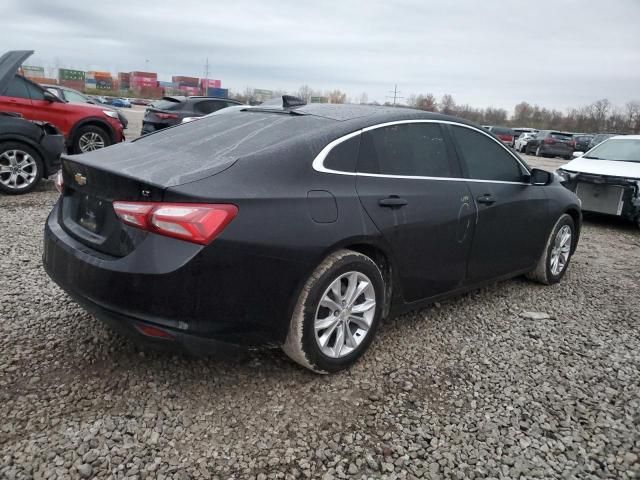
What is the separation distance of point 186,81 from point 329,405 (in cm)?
12546

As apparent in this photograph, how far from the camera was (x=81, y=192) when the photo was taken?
2.88 metres

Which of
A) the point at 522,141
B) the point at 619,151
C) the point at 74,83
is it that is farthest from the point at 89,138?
the point at 74,83

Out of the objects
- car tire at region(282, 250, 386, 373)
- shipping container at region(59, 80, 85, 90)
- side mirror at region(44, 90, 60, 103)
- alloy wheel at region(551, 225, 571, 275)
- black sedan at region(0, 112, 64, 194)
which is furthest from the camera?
shipping container at region(59, 80, 85, 90)

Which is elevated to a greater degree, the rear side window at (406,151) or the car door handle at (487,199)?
the rear side window at (406,151)

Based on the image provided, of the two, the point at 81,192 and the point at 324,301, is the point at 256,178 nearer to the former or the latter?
the point at 324,301

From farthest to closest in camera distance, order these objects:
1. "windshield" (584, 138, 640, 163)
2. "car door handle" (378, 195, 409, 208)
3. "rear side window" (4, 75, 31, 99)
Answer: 1. "windshield" (584, 138, 640, 163)
2. "rear side window" (4, 75, 31, 99)
3. "car door handle" (378, 195, 409, 208)

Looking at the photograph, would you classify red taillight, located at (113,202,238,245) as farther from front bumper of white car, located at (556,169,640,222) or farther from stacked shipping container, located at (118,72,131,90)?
stacked shipping container, located at (118,72,131,90)

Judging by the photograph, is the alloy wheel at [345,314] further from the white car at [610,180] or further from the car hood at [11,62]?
the car hood at [11,62]

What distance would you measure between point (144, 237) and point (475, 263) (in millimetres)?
2417

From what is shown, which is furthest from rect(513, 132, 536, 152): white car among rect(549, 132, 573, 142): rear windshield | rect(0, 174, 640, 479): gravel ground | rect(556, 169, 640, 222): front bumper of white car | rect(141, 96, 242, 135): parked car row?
rect(0, 174, 640, 479): gravel ground

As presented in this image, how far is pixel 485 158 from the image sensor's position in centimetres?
402

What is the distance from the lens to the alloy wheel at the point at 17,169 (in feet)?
23.1

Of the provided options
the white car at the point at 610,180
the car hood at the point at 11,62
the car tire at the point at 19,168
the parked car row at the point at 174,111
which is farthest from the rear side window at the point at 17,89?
the white car at the point at 610,180

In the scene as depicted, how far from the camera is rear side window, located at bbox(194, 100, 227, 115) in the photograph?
1258 cm
